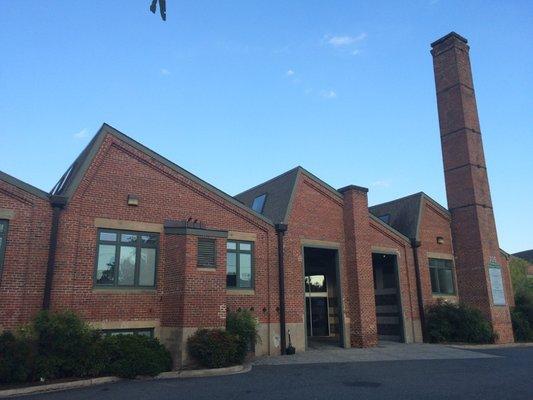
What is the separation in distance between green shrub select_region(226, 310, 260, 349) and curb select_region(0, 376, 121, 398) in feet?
16.0

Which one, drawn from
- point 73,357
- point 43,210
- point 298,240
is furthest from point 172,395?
point 298,240

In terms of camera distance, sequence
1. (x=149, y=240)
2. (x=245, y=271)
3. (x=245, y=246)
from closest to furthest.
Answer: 1. (x=149, y=240)
2. (x=245, y=271)
3. (x=245, y=246)

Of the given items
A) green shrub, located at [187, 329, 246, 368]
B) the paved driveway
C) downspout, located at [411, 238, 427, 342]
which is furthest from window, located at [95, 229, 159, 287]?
downspout, located at [411, 238, 427, 342]

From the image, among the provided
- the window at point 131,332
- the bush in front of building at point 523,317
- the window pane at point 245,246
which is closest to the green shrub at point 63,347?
the window at point 131,332

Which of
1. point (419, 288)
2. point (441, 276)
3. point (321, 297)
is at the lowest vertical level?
point (321, 297)

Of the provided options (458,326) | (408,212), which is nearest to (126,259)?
(458,326)

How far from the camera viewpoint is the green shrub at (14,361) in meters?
11.7

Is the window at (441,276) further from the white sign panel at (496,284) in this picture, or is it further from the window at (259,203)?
the window at (259,203)

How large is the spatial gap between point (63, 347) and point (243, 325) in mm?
6389

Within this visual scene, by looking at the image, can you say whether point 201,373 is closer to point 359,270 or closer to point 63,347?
point 63,347

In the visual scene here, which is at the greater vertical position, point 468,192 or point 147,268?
point 468,192

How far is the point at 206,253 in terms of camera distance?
1623cm

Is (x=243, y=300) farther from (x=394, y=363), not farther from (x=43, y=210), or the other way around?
(x=43, y=210)

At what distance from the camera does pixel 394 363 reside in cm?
1616
